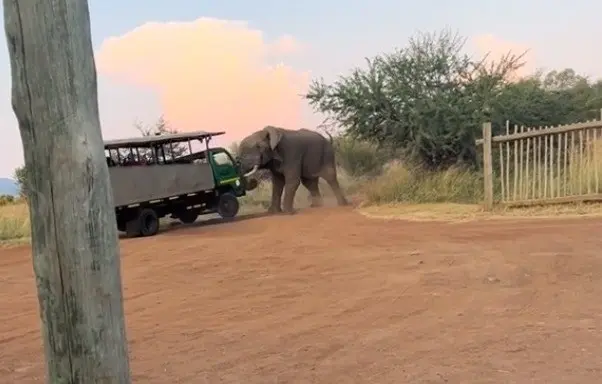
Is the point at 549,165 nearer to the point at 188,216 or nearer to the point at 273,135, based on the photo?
the point at 273,135

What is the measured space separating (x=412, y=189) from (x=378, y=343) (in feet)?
40.6

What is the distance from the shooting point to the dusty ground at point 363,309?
5105mm

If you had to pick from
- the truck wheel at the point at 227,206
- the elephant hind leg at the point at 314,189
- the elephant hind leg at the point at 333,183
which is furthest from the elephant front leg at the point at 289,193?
the truck wheel at the point at 227,206

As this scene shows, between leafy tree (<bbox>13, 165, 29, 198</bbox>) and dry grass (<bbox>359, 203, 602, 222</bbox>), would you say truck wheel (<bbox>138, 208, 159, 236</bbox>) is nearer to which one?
leafy tree (<bbox>13, 165, 29, 198</bbox>)

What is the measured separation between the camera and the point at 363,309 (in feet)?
22.6

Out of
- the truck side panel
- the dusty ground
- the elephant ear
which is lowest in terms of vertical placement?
the dusty ground

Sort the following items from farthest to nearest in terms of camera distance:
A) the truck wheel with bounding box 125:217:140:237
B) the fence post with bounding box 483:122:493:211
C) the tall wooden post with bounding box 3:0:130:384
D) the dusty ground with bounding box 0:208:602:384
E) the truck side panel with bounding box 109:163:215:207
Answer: the truck wheel with bounding box 125:217:140:237, the truck side panel with bounding box 109:163:215:207, the fence post with bounding box 483:122:493:211, the dusty ground with bounding box 0:208:602:384, the tall wooden post with bounding box 3:0:130:384

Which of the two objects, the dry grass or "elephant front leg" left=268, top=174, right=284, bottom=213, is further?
"elephant front leg" left=268, top=174, right=284, bottom=213

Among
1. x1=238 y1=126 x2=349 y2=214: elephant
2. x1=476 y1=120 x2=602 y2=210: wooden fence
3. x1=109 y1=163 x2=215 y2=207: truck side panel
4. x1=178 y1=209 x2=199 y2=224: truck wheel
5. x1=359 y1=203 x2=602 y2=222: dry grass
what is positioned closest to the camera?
x1=359 y1=203 x2=602 y2=222: dry grass

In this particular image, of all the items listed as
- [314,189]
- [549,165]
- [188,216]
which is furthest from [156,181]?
[549,165]

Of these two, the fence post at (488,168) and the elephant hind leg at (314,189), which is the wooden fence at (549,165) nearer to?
the fence post at (488,168)

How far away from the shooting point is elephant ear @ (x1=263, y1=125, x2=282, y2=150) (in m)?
18.7

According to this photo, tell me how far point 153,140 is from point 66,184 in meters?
13.3

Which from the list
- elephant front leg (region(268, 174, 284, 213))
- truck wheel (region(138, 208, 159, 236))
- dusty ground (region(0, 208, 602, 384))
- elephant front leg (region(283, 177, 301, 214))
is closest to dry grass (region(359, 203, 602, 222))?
dusty ground (region(0, 208, 602, 384))
